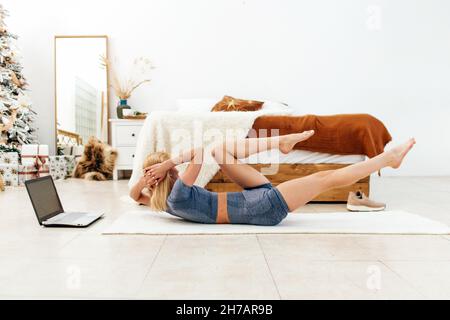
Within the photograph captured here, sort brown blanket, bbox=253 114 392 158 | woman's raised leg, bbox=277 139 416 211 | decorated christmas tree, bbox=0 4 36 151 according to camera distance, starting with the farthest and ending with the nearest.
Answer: decorated christmas tree, bbox=0 4 36 151 → brown blanket, bbox=253 114 392 158 → woman's raised leg, bbox=277 139 416 211

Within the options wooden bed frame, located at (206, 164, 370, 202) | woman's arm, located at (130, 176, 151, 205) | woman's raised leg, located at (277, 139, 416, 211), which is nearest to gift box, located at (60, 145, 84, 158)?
wooden bed frame, located at (206, 164, 370, 202)

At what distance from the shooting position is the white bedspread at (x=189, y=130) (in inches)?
108

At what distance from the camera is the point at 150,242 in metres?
1.63

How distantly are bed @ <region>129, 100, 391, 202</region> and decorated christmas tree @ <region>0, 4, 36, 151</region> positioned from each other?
222 cm

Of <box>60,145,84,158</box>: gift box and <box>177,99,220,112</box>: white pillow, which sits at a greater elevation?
<box>177,99,220,112</box>: white pillow

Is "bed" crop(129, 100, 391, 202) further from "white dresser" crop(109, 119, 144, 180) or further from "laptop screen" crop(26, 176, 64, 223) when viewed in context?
"white dresser" crop(109, 119, 144, 180)

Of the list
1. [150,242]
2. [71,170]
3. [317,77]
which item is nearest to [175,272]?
[150,242]

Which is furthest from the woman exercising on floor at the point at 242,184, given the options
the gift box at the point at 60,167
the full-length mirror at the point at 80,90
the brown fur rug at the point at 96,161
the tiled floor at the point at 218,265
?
the full-length mirror at the point at 80,90

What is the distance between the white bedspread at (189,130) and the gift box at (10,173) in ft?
5.37

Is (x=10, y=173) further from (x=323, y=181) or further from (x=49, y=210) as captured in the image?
(x=323, y=181)

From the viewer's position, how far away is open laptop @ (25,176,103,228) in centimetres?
194

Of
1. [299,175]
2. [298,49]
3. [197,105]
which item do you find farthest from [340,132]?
[298,49]
